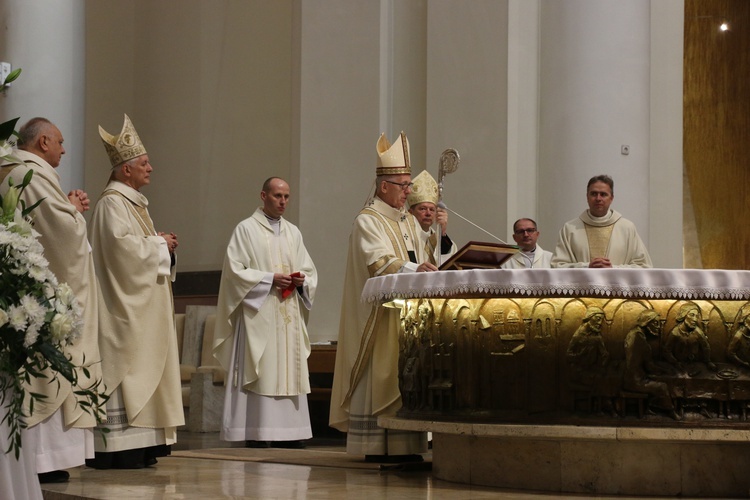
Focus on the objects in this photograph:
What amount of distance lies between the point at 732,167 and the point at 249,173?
17.4 feet

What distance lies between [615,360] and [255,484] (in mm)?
1977

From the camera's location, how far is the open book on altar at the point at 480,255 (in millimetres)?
6109

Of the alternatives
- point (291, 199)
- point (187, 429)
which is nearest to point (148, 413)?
point (187, 429)

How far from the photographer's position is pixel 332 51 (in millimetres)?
11008

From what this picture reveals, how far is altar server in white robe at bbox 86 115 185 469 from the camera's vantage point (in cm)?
680

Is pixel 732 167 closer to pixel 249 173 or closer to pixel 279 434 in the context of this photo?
pixel 249 173

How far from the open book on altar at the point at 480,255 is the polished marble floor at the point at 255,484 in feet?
3.80

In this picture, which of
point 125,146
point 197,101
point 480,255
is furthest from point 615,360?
point 197,101

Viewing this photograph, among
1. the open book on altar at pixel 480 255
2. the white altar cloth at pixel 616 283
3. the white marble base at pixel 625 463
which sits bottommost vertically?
the white marble base at pixel 625 463

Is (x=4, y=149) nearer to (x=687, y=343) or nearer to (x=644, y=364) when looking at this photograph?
(x=644, y=364)

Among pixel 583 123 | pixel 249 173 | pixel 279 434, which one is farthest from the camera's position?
pixel 249 173

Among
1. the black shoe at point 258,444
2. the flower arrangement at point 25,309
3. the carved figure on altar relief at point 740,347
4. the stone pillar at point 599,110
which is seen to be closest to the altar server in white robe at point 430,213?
the stone pillar at point 599,110

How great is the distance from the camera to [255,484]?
19.9ft

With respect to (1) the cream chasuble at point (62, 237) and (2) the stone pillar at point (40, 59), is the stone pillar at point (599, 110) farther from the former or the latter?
(1) the cream chasuble at point (62, 237)
